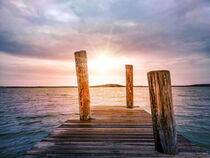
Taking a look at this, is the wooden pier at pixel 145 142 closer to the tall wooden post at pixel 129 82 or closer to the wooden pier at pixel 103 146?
the wooden pier at pixel 103 146

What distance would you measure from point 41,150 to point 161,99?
234 centimetres

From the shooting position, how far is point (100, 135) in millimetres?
3150

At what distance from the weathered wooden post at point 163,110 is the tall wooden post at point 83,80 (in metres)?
2.73

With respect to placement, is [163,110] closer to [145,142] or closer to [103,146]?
[145,142]

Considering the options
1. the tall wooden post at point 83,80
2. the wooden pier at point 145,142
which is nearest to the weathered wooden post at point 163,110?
the wooden pier at point 145,142

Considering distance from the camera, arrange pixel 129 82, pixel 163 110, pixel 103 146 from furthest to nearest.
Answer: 1. pixel 129 82
2. pixel 103 146
3. pixel 163 110

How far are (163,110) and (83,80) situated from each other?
2.98 metres

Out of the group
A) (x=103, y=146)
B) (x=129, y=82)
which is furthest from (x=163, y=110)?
(x=129, y=82)

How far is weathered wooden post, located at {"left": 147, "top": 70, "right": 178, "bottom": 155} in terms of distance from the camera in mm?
2182

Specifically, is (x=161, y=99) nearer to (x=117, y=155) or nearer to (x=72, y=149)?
(x=117, y=155)

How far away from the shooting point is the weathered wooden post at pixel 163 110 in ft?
7.16

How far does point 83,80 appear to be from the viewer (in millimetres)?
4578

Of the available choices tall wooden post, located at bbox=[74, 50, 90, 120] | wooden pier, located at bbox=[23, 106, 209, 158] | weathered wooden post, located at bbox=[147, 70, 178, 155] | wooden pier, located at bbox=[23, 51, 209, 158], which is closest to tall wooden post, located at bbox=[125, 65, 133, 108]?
tall wooden post, located at bbox=[74, 50, 90, 120]

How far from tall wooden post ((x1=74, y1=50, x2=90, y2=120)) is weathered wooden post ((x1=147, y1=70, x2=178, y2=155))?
2731 millimetres
